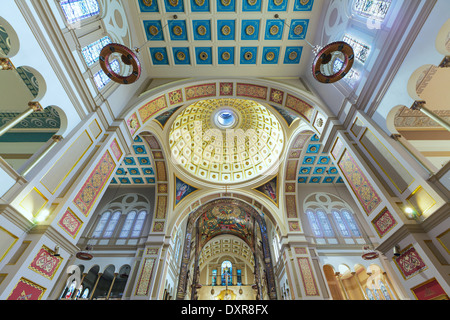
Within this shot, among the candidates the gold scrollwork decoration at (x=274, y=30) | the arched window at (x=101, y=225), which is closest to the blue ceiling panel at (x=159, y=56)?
the gold scrollwork decoration at (x=274, y=30)

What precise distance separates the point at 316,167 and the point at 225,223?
1106 cm

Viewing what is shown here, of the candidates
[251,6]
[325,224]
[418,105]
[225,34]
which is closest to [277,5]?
[251,6]

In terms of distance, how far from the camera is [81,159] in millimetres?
5980

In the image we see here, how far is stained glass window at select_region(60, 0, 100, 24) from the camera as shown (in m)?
5.57

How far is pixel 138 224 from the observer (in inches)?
551

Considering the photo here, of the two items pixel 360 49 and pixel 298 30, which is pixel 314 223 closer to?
pixel 360 49

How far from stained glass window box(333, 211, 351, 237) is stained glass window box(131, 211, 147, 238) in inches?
535

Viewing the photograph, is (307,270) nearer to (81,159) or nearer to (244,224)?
(244,224)

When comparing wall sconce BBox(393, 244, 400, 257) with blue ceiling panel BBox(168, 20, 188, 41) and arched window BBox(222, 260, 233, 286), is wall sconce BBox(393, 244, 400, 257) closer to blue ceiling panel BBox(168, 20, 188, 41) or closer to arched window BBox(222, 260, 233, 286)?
blue ceiling panel BBox(168, 20, 188, 41)

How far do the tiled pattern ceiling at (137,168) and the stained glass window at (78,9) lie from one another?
23.7 ft

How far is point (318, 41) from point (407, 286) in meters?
9.42

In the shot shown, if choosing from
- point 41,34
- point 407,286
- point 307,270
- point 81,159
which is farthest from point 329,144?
point 41,34

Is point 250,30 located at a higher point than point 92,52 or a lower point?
higher

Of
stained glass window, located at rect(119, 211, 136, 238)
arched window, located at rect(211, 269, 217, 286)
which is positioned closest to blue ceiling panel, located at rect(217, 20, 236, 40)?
stained glass window, located at rect(119, 211, 136, 238)
